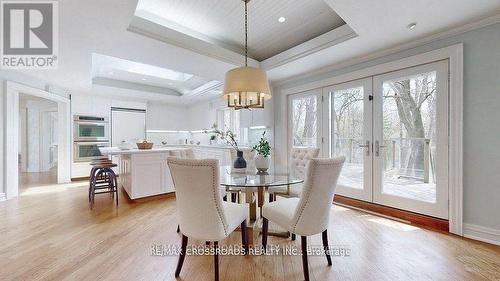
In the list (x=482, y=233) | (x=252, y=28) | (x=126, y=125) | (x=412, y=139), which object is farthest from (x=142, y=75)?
(x=482, y=233)

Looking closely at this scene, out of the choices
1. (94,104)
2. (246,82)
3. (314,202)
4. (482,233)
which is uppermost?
(94,104)

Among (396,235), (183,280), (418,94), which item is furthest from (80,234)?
(418,94)

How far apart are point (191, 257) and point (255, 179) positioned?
939 millimetres

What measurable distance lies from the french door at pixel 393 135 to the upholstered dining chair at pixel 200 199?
253 cm

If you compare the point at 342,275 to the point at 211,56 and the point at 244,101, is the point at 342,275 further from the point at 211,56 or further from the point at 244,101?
the point at 211,56

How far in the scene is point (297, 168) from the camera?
307 cm

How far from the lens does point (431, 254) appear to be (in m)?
2.07

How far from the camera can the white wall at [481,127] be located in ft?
7.36

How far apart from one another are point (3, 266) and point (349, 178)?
13.6ft

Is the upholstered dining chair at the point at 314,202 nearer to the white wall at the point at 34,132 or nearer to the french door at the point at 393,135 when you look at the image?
the french door at the point at 393,135

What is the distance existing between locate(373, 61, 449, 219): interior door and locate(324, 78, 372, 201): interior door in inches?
4.2

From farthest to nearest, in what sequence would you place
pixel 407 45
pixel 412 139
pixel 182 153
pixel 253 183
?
pixel 182 153
pixel 412 139
pixel 407 45
pixel 253 183

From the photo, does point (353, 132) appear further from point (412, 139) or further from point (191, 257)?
point (191, 257)

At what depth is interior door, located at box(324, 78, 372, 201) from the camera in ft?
10.8
